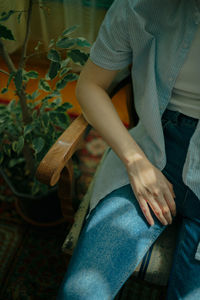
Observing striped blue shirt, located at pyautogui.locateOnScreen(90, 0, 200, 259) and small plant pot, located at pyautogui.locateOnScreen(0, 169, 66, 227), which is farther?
small plant pot, located at pyautogui.locateOnScreen(0, 169, 66, 227)

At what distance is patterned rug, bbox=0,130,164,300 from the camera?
1.22 meters

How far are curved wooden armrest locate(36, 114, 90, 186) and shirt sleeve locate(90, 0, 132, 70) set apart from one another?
0.73 feet

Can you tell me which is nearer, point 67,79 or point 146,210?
point 146,210

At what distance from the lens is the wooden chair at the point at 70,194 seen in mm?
758

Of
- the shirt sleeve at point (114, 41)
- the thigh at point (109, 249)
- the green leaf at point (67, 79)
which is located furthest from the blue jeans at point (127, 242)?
the green leaf at point (67, 79)

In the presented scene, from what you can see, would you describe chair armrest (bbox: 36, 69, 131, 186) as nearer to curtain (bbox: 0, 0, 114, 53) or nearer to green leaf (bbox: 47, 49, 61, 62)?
green leaf (bbox: 47, 49, 61, 62)

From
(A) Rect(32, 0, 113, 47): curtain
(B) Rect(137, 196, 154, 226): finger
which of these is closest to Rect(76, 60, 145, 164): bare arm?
(B) Rect(137, 196, 154, 226): finger

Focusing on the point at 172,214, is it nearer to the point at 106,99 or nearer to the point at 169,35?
the point at 106,99

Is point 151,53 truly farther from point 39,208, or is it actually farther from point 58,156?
point 39,208

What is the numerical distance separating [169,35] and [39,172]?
544mm

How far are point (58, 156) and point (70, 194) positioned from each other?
216 mm

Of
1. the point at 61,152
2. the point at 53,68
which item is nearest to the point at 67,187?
the point at 61,152

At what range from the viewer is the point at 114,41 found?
2.61ft

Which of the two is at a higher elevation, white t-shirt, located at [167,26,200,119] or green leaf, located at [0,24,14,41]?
green leaf, located at [0,24,14,41]
